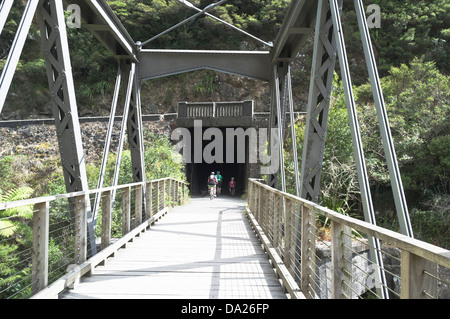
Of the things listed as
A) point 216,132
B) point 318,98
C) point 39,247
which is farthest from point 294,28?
point 216,132

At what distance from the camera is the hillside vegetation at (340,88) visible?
562 inches

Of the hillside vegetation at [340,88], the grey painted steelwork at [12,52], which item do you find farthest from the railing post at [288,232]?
the hillside vegetation at [340,88]

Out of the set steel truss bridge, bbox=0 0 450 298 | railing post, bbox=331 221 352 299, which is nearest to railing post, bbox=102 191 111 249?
steel truss bridge, bbox=0 0 450 298

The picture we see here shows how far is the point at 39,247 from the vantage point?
9.80 feet

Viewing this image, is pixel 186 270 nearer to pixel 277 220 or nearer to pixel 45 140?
pixel 277 220

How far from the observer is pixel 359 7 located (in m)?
3.62

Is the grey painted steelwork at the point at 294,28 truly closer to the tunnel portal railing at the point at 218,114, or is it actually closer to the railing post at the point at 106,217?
the railing post at the point at 106,217

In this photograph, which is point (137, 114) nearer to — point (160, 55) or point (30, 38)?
point (160, 55)

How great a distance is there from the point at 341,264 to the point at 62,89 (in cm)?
371

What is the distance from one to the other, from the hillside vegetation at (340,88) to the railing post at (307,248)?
27.9 ft

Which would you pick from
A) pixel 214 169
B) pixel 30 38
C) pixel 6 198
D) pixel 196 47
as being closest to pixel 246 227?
pixel 6 198

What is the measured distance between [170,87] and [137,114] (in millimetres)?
20922

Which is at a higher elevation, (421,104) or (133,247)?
(421,104)

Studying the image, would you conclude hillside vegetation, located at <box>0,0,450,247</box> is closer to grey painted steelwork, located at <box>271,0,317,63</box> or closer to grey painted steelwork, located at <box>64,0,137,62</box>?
grey painted steelwork, located at <box>271,0,317,63</box>
